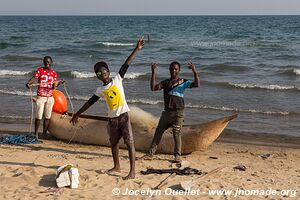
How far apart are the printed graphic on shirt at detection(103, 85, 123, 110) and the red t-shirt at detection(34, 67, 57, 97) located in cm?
296

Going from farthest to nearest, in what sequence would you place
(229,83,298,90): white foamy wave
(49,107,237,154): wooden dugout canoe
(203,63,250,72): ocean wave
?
(203,63,250,72): ocean wave < (229,83,298,90): white foamy wave < (49,107,237,154): wooden dugout canoe

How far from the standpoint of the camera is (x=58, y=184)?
611 centimetres

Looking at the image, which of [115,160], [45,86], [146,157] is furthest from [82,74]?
[115,160]

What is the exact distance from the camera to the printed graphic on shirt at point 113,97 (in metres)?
6.21

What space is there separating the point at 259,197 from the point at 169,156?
263cm

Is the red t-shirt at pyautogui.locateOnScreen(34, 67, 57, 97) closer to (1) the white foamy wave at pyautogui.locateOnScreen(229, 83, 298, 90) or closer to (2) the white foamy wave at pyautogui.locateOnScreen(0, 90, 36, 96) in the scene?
(2) the white foamy wave at pyautogui.locateOnScreen(0, 90, 36, 96)

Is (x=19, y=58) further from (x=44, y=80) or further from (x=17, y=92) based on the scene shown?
(x=44, y=80)

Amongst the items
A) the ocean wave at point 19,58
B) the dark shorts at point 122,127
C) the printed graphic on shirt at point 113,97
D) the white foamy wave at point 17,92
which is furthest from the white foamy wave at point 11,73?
the printed graphic on shirt at point 113,97

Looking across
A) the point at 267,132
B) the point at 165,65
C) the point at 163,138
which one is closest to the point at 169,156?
the point at 163,138

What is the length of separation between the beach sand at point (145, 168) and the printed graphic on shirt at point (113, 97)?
108cm


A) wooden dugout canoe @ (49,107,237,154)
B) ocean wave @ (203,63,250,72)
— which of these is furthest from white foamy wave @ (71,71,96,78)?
wooden dugout canoe @ (49,107,237,154)

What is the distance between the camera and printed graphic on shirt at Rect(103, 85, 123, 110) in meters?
6.21

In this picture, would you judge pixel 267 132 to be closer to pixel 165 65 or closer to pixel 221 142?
pixel 221 142

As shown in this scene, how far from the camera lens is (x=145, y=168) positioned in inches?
285
